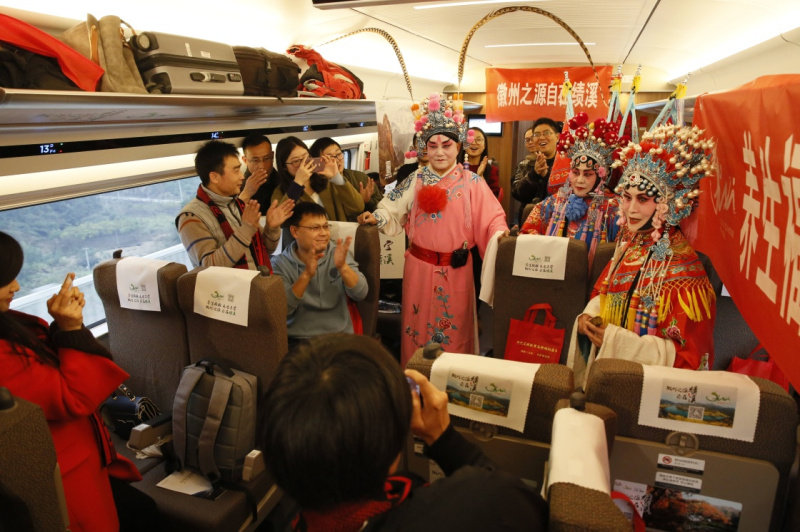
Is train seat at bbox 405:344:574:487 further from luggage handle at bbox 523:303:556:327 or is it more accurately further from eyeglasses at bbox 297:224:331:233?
eyeglasses at bbox 297:224:331:233

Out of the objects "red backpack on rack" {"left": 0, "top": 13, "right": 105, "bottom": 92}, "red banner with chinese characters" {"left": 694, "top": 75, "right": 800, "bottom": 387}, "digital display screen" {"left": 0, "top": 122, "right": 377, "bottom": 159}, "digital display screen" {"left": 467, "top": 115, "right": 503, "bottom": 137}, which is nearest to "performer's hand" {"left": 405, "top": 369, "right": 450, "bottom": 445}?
"red banner with chinese characters" {"left": 694, "top": 75, "right": 800, "bottom": 387}

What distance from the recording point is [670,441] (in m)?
1.37

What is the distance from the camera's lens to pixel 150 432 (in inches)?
88.8

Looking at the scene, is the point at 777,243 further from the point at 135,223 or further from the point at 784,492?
the point at 135,223

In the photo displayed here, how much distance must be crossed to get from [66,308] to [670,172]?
2.42 m

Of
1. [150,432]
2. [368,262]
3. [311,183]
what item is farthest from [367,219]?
[150,432]

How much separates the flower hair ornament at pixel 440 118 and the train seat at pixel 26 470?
276cm

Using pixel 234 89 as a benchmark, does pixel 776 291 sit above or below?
below

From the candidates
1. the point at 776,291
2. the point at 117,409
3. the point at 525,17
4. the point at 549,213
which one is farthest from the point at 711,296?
the point at 525,17

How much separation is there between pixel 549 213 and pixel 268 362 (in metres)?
2.26

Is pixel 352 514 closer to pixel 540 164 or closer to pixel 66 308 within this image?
pixel 66 308

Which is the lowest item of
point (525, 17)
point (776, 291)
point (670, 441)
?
point (670, 441)

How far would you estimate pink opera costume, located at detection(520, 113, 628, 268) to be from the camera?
3.13 m

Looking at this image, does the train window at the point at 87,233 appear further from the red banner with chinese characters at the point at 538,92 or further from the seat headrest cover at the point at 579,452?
the red banner with chinese characters at the point at 538,92
